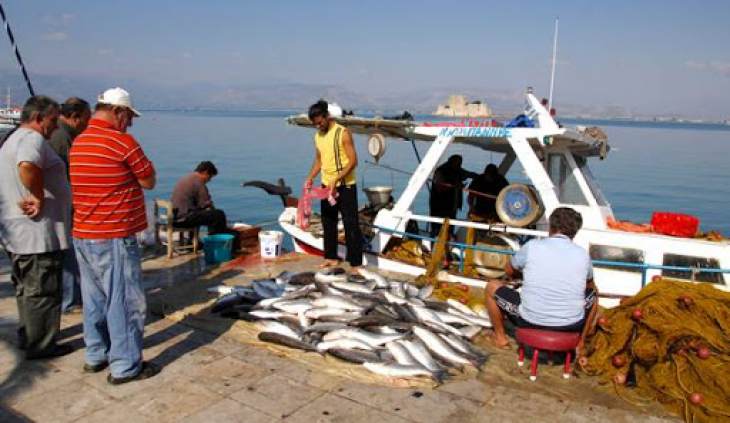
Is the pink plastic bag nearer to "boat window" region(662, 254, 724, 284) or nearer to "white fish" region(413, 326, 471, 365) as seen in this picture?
"white fish" region(413, 326, 471, 365)

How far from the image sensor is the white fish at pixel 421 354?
495 centimetres

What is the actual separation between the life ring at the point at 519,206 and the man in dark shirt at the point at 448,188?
5.17 ft

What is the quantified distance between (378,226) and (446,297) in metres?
2.02

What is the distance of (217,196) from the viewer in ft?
97.4

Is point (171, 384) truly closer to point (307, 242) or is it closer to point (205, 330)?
point (205, 330)

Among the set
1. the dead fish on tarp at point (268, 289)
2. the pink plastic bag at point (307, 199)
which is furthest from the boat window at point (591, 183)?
the dead fish on tarp at point (268, 289)

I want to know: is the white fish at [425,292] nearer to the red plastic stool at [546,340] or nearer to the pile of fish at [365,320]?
the pile of fish at [365,320]

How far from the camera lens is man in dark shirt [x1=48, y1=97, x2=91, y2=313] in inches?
235

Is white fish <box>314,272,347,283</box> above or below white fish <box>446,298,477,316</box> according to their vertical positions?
above

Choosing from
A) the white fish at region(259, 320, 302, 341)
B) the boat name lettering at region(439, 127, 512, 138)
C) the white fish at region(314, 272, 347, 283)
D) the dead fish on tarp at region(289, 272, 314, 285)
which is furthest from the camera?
the boat name lettering at region(439, 127, 512, 138)

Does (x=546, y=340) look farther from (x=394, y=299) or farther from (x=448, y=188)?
(x=448, y=188)

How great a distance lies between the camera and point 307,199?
898cm

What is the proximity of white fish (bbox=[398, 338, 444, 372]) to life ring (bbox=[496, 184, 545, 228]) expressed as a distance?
289cm

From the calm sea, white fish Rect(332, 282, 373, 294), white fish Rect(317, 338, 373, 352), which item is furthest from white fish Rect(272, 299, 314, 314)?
the calm sea
